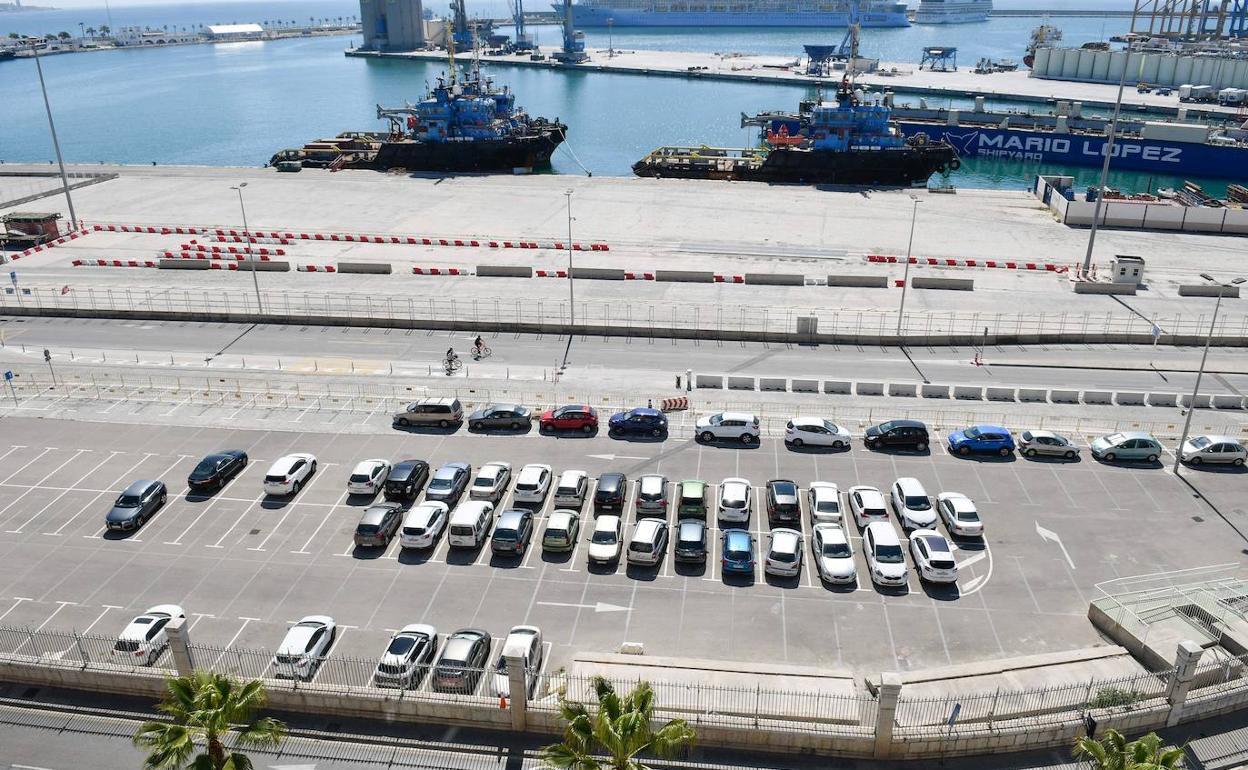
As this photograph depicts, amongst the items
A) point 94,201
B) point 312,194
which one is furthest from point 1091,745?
point 94,201

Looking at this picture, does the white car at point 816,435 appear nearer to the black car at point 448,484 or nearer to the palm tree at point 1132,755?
the black car at point 448,484

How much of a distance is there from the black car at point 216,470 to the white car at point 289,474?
1670 mm

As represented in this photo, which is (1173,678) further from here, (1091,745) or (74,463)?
(74,463)

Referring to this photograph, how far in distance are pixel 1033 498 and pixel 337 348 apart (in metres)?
37.2

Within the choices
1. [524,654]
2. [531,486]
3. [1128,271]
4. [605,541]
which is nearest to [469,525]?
[531,486]

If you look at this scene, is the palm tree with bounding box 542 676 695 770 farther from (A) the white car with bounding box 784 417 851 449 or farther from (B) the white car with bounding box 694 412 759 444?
(A) the white car with bounding box 784 417 851 449

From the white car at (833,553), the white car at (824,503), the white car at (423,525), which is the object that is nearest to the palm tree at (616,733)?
the white car at (833,553)

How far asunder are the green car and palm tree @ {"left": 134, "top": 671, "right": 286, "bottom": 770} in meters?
17.5

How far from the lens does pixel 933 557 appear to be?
2973 cm

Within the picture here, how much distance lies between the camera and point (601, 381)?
4772cm

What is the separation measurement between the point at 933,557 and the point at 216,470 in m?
27.1

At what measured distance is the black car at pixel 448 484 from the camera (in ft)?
115

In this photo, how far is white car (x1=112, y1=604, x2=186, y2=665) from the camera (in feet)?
82.5

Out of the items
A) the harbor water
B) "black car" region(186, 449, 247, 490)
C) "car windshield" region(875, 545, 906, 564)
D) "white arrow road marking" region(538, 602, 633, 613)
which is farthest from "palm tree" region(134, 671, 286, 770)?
the harbor water
